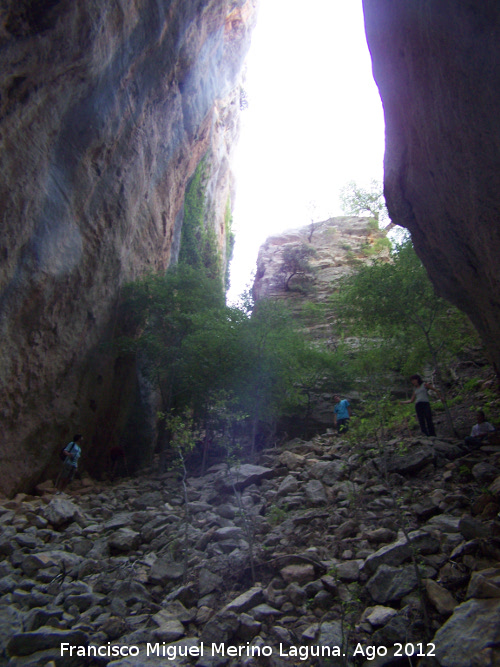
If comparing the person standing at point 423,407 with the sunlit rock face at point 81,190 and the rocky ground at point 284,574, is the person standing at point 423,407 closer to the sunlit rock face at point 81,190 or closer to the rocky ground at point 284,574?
the rocky ground at point 284,574

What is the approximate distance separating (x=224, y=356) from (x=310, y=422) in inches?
219

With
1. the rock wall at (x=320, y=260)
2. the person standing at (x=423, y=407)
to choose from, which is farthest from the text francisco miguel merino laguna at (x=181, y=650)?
the rock wall at (x=320, y=260)

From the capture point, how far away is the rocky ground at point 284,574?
12.0 ft

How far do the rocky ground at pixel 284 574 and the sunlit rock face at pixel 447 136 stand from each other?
2894mm

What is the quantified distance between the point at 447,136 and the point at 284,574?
228 inches

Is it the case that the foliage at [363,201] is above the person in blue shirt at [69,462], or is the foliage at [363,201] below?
above

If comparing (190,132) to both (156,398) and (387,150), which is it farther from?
(387,150)

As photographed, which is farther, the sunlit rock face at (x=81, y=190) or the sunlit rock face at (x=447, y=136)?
the sunlit rock face at (x=81, y=190)

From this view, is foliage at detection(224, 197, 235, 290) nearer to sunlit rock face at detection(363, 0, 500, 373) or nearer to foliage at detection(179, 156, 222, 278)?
foliage at detection(179, 156, 222, 278)

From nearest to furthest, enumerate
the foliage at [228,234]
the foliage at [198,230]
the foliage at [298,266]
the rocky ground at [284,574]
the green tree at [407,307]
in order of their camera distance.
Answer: the rocky ground at [284,574] → the green tree at [407,307] → the foliage at [198,230] → the foliage at [298,266] → the foliage at [228,234]

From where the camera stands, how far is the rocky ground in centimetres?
367

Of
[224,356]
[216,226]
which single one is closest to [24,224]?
[224,356]

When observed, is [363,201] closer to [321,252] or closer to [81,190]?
[321,252]

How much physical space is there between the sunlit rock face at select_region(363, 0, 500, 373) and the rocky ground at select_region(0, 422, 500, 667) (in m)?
2.89
